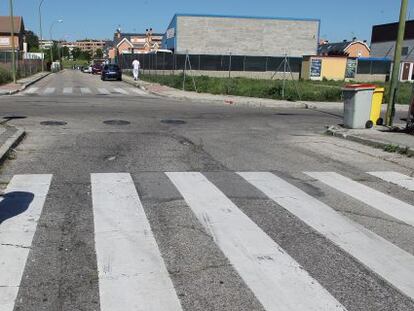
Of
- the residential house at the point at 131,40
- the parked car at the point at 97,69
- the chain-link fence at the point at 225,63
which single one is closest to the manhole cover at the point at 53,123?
the chain-link fence at the point at 225,63

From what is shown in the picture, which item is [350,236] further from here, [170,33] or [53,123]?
[170,33]

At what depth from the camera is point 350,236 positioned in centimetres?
523

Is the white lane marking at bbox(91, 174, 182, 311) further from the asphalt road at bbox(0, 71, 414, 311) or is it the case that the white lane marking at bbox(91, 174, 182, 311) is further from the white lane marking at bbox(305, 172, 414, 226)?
the white lane marking at bbox(305, 172, 414, 226)

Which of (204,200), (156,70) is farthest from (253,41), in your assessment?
(204,200)

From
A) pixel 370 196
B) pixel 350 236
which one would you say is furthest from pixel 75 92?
pixel 350 236

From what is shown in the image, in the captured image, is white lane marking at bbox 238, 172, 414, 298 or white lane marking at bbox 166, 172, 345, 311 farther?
white lane marking at bbox 238, 172, 414, 298

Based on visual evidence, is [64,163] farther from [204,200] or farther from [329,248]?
[329,248]

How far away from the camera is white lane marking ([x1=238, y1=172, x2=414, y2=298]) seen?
4371 millimetres

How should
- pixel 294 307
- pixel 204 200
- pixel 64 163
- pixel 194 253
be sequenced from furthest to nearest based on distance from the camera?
pixel 64 163 → pixel 204 200 → pixel 194 253 → pixel 294 307

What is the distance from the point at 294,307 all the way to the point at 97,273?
63.7 inches

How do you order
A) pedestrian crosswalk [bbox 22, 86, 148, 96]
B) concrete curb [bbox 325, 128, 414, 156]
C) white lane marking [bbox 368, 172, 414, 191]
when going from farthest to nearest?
pedestrian crosswalk [bbox 22, 86, 148, 96]
concrete curb [bbox 325, 128, 414, 156]
white lane marking [bbox 368, 172, 414, 191]

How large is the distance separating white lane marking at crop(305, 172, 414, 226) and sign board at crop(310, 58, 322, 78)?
142ft

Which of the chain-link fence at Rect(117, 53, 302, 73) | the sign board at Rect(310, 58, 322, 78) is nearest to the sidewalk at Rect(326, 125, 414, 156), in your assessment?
the chain-link fence at Rect(117, 53, 302, 73)

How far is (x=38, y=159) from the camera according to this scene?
8734 millimetres
